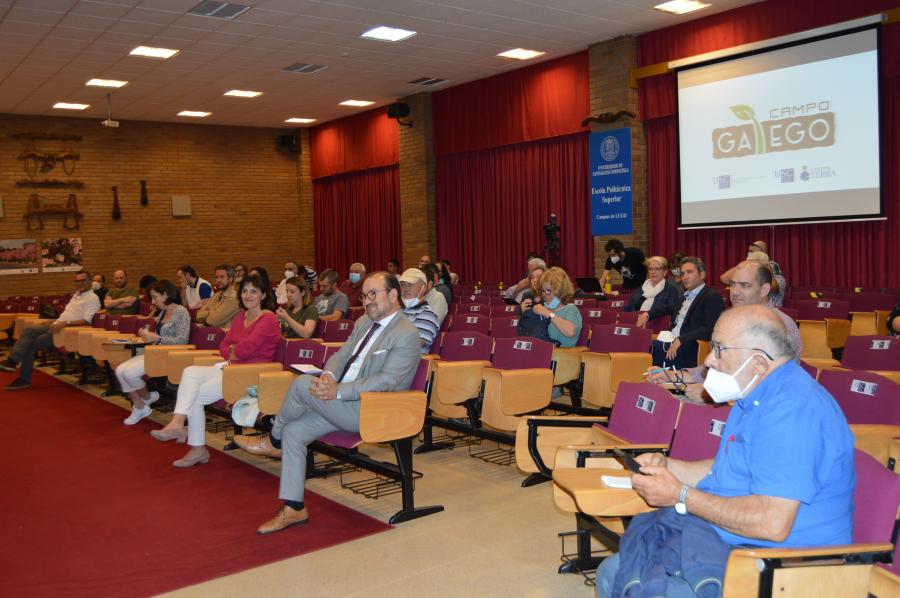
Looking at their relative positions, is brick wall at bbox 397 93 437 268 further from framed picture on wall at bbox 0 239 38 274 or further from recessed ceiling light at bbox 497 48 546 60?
framed picture on wall at bbox 0 239 38 274

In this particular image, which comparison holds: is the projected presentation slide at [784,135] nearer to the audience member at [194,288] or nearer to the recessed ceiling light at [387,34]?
the recessed ceiling light at [387,34]

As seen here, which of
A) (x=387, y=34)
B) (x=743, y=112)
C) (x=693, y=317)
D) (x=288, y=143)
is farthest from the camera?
(x=288, y=143)

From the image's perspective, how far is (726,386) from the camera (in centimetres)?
222

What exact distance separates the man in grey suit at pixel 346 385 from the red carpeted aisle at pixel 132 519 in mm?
248

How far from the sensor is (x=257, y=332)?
219 inches

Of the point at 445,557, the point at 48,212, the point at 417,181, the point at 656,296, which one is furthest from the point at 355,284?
the point at 48,212

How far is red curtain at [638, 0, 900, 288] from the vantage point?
888 cm

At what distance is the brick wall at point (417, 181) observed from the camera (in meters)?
14.9

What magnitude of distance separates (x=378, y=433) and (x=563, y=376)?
186 centimetres

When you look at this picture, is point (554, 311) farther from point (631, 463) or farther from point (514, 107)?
point (514, 107)

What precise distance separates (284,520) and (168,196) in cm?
1450

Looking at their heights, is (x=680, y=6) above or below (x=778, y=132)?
above

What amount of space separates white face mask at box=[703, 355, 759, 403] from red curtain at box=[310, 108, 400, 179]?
45.8 feet

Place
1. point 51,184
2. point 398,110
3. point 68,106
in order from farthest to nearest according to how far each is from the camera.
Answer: point 51,184
point 398,110
point 68,106
